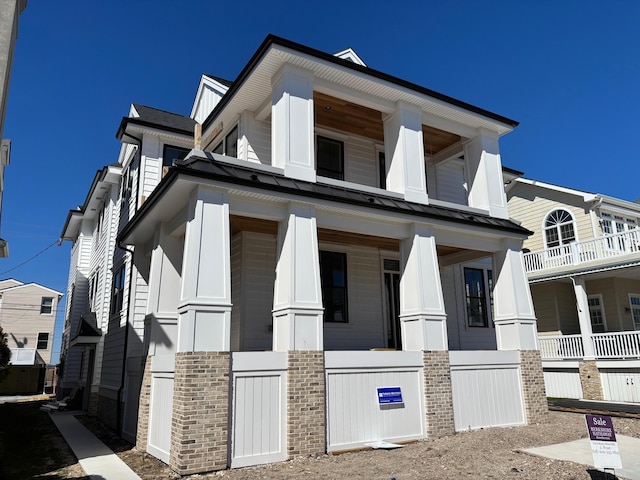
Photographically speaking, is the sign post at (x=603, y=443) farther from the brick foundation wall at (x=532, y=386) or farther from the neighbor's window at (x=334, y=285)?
the neighbor's window at (x=334, y=285)

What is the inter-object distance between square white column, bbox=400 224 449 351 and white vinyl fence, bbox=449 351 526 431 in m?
0.78

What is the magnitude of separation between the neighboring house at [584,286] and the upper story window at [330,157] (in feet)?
30.8

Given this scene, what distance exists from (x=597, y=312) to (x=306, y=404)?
733 inches

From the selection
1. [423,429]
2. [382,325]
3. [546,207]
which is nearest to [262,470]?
[423,429]

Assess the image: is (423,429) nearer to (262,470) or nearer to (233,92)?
(262,470)

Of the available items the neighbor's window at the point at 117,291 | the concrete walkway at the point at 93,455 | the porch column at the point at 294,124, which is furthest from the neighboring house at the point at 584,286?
the concrete walkway at the point at 93,455

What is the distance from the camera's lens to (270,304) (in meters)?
11.8

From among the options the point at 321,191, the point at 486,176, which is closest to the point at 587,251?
the point at 486,176

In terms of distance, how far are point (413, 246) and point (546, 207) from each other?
1591 cm

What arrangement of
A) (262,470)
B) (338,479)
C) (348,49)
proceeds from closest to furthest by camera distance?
(338,479) → (262,470) → (348,49)

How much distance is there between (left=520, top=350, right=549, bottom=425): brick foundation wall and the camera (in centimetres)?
1191

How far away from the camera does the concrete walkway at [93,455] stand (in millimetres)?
8135

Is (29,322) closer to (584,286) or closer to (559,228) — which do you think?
(559,228)

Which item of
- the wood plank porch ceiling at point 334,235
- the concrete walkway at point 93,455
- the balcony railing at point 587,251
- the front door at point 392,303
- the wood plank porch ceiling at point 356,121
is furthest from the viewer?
the balcony railing at point 587,251
